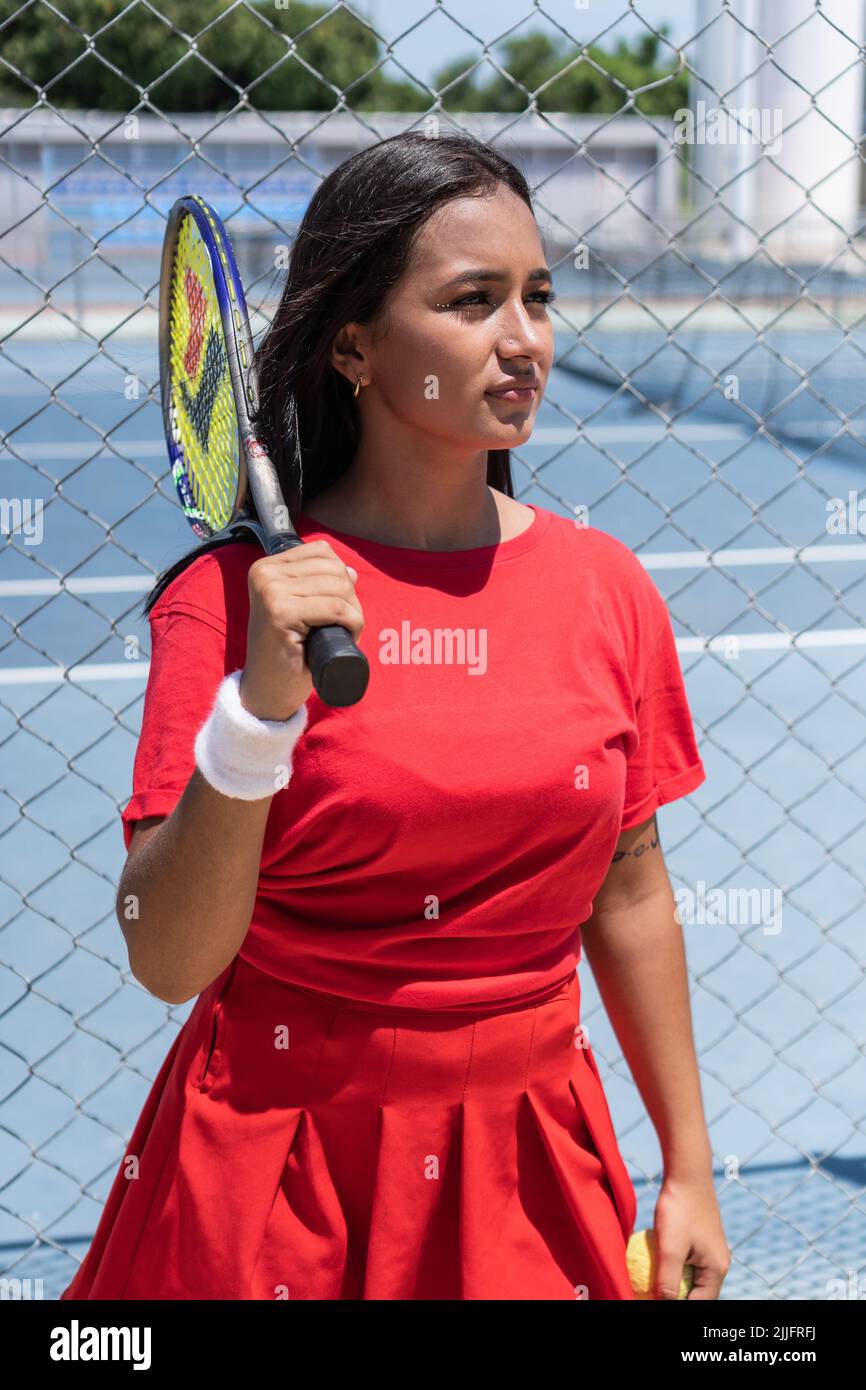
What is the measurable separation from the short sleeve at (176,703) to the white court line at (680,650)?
452 cm

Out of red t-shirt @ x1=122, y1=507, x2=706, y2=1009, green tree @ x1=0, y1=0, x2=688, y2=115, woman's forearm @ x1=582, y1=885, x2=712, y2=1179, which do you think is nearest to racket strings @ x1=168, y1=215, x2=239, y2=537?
red t-shirt @ x1=122, y1=507, x2=706, y2=1009

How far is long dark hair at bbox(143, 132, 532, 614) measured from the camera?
5.79 feet

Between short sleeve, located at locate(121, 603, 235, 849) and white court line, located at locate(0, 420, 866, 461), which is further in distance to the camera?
white court line, located at locate(0, 420, 866, 461)

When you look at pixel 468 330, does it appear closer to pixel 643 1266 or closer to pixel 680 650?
pixel 643 1266

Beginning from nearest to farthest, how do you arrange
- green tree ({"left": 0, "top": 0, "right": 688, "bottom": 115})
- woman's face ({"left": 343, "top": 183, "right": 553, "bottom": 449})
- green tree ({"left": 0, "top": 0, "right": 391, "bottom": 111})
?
woman's face ({"left": 343, "top": 183, "right": 553, "bottom": 449}) → green tree ({"left": 0, "top": 0, "right": 688, "bottom": 115}) → green tree ({"left": 0, "top": 0, "right": 391, "bottom": 111})

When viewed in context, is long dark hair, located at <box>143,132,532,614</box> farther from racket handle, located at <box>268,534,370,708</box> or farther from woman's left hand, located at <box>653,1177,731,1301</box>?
woman's left hand, located at <box>653,1177,731,1301</box>

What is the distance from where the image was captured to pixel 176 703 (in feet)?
5.40

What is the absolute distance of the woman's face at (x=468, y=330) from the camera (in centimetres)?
174

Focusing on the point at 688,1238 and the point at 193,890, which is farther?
the point at 688,1238

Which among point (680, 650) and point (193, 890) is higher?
point (193, 890)

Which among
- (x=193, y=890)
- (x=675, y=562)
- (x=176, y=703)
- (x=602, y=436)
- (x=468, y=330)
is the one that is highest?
(x=468, y=330)

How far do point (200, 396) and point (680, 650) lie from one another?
4.95 metres

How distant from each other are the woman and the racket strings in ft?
0.23

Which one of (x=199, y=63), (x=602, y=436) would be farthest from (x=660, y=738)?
(x=199, y=63)
